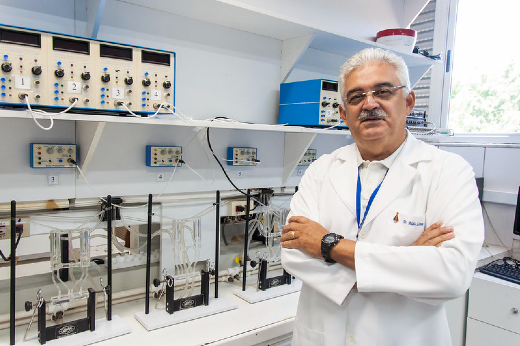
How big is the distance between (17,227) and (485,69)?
3260 millimetres

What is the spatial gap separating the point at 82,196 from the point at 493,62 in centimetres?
302

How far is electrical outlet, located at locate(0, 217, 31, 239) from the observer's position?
1588 millimetres

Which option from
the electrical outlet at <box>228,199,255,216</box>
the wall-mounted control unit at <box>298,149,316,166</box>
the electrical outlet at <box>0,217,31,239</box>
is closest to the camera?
the electrical outlet at <box>0,217,31,239</box>

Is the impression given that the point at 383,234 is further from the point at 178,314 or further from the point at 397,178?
the point at 178,314

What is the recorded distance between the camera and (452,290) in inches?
43.5

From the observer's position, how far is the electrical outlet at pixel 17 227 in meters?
1.59

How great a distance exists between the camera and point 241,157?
7.34 ft

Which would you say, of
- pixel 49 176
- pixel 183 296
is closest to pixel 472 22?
pixel 183 296

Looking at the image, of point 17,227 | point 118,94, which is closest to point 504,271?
point 118,94

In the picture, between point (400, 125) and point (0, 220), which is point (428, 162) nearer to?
point (400, 125)

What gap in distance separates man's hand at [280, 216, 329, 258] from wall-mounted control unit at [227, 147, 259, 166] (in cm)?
85

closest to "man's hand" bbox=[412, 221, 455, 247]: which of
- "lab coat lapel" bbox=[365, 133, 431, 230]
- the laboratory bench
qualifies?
"lab coat lapel" bbox=[365, 133, 431, 230]

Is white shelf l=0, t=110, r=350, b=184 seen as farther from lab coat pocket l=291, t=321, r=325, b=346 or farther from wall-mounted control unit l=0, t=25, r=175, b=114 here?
lab coat pocket l=291, t=321, r=325, b=346

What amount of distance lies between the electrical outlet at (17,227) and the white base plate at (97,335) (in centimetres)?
38
